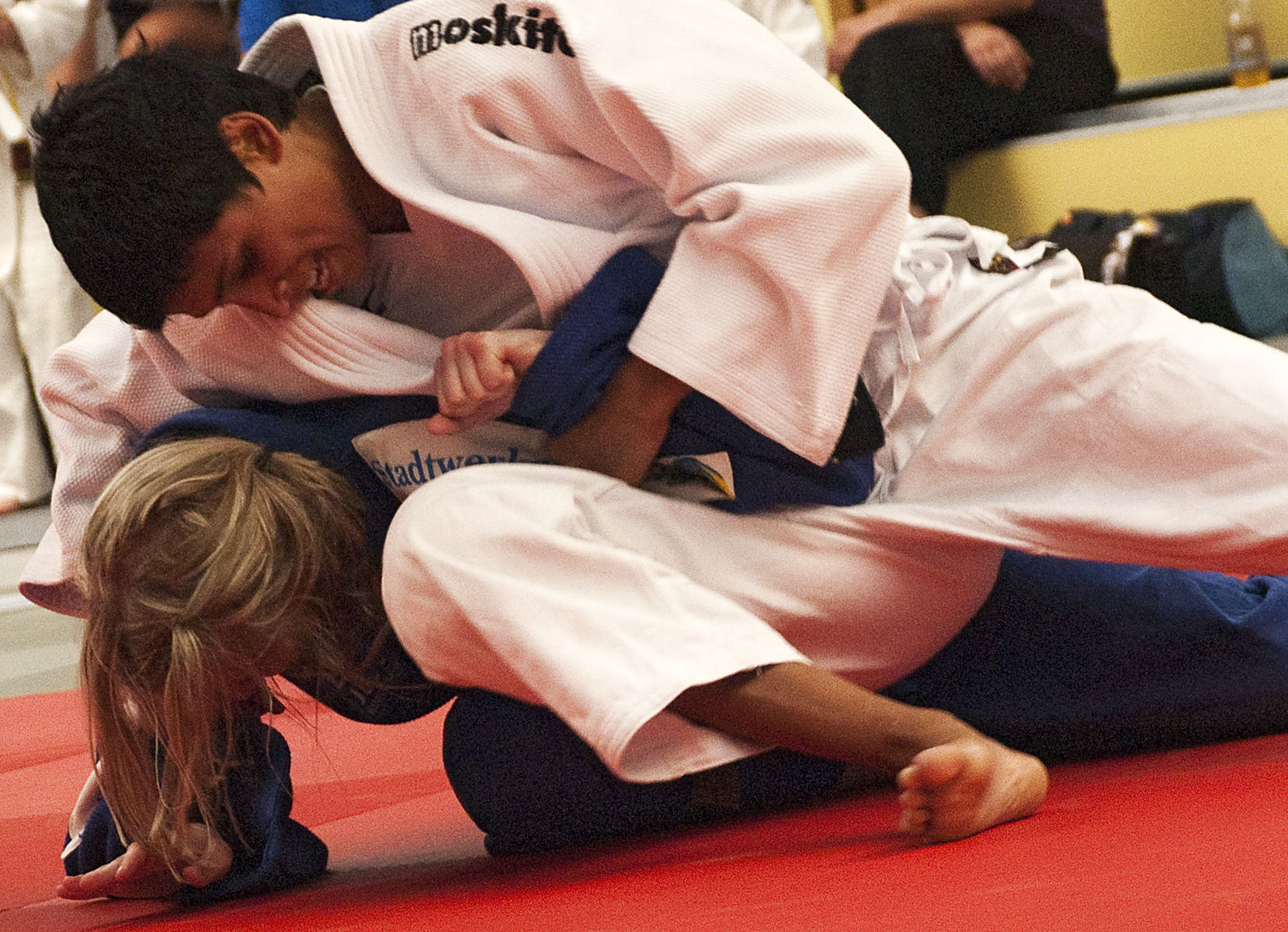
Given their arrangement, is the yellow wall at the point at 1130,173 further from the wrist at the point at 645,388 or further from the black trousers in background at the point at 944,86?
the wrist at the point at 645,388

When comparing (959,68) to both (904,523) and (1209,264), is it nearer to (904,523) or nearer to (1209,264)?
(1209,264)

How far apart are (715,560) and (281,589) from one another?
36cm

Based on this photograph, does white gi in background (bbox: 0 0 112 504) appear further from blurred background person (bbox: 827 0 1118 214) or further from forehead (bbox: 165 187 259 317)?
forehead (bbox: 165 187 259 317)

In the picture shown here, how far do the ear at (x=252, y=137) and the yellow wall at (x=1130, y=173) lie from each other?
241cm

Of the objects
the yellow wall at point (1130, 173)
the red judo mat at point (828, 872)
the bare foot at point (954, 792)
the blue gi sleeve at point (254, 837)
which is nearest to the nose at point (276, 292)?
the blue gi sleeve at point (254, 837)

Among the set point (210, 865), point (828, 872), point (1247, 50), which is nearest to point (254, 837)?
point (210, 865)

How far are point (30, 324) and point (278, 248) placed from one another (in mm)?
3024

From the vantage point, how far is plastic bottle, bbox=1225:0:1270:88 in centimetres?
352

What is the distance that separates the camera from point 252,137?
1.32m

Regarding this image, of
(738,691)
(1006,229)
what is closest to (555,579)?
(738,691)

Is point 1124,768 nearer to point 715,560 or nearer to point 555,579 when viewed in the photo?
point 715,560

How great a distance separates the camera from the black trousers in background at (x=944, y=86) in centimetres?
326

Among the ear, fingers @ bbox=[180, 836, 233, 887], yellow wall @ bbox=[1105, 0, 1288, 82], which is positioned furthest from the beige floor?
yellow wall @ bbox=[1105, 0, 1288, 82]

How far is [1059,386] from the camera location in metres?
1.29
